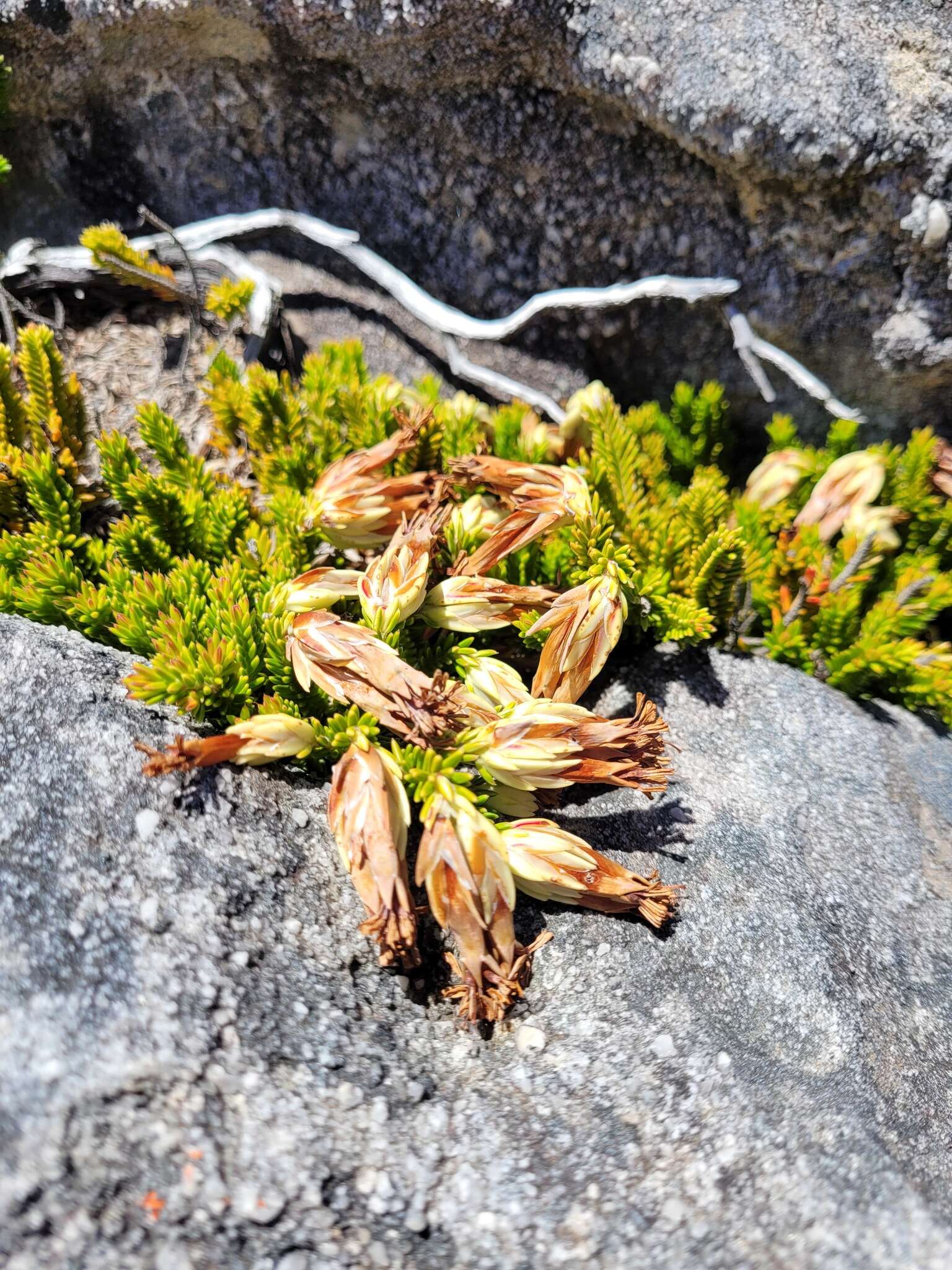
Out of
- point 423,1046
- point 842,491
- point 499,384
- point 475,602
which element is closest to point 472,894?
point 423,1046

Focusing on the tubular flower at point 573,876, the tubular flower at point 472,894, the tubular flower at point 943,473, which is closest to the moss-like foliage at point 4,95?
the tubular flower at point 472,894

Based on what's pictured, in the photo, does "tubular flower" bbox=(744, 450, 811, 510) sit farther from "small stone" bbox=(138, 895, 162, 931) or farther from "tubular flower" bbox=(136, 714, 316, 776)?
"small stone" bbox=(138, 895, 162, 931)

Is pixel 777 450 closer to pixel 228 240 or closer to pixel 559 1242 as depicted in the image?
pixel 228 240

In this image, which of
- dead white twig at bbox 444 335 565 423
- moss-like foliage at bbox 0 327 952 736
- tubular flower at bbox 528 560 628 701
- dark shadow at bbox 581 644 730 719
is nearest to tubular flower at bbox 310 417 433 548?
moss-like foliage at bbox 0 327 952 736

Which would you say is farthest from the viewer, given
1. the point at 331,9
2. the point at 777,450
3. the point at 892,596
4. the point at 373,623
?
the point at 777,450

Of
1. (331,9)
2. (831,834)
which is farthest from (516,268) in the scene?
(831,834)

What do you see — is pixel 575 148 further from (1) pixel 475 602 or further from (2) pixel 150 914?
(2) pixel 150 914
